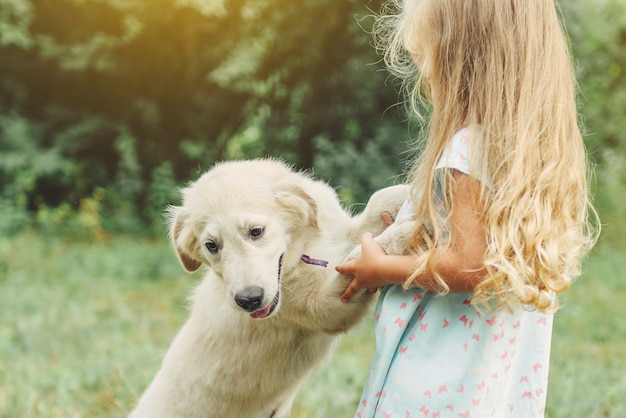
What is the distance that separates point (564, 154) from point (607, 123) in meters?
10.6

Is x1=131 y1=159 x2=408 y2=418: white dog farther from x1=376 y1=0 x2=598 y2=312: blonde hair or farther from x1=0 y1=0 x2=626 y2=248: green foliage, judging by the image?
x1=0 y1=0 x2=626 y2=248: green foliage

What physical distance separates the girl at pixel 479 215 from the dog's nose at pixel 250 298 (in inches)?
16.8

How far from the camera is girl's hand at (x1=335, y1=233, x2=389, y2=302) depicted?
8.33 ft

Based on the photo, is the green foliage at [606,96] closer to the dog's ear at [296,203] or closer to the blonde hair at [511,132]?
the dog's ear at [296,203]

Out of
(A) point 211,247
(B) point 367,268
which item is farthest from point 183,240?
(B) point 367,268

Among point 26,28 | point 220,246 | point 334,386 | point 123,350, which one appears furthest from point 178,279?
point 220,246

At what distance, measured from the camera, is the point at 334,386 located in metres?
5.12

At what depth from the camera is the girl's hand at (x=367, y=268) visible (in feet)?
8.33

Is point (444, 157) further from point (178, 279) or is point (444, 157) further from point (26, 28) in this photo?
point (26, 28)

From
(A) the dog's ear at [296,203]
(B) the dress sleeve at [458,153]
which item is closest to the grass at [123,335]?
(A) the dog's ear at [296,203]

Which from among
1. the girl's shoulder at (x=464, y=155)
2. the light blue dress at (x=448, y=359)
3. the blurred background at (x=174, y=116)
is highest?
the girl's shoulder at (x=464, y=155)

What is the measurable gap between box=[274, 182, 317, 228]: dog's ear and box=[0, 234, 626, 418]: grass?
588 millimetres

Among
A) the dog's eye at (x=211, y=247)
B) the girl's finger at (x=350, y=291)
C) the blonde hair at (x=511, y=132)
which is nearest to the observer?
the blonde hair at (x=511, y=132)

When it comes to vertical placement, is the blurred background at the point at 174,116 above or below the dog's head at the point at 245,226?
below
